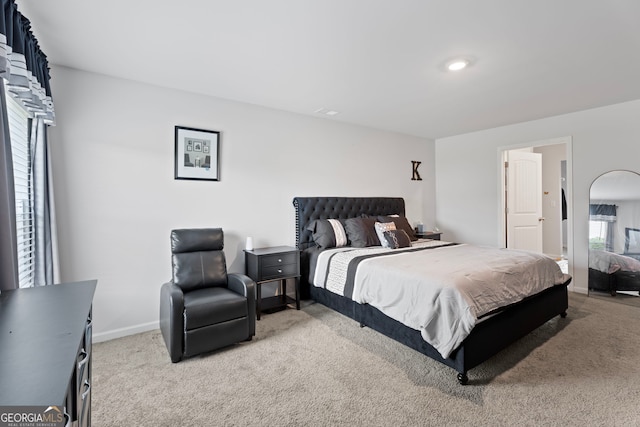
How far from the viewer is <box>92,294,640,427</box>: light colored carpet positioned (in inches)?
75.2

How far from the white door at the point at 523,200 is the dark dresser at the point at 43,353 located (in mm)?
5682

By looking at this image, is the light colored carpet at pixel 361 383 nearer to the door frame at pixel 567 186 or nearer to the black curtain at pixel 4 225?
the black curtain at pixel 4 225

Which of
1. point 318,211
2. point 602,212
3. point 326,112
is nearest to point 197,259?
point 318,211

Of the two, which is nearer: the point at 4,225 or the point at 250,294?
the point at 4,225

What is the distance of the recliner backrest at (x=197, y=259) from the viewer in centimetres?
298

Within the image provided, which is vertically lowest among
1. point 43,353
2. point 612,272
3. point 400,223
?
point 612,272

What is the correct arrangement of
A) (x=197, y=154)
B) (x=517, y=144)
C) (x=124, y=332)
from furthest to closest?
(x=517, y=144) < (x=197, y=154) < (x=124, y=332)

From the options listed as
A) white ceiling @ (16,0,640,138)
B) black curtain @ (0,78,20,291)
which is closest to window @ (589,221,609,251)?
white ceiling @ (16,0,640,138)

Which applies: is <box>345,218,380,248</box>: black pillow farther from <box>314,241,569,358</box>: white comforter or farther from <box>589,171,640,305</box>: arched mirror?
<box>589,171,640,305</box>: arched mirror

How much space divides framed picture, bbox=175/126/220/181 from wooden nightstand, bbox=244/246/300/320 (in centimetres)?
101

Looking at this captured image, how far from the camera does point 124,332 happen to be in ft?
10.1

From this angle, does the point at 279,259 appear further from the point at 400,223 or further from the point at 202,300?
the point at 400,223

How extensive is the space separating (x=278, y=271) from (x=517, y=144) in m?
4.10

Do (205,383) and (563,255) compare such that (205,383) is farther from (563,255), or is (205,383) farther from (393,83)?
(563,255)
